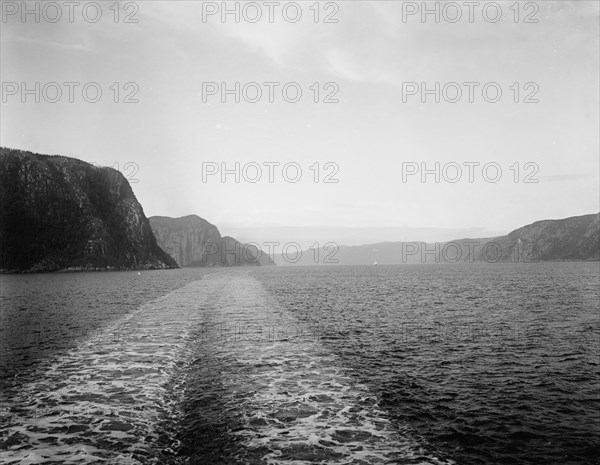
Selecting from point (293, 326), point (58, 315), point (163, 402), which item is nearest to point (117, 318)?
point (58, 315)

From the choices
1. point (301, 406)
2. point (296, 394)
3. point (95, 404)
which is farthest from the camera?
point (296, 394)

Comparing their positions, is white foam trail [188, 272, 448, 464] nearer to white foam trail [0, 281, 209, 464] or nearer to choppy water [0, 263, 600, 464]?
choppy water [0, 263, 600, 464]

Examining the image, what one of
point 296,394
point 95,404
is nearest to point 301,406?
point 296,394

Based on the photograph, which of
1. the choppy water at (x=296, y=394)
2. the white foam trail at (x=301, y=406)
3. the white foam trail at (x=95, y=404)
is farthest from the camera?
the choppy water at (x=296, y=394)

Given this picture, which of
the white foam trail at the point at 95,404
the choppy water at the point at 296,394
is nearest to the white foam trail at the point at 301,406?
the choppy water at the point at 296,394

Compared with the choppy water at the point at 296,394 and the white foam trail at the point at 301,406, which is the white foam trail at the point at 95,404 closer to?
the choppy water at the point at 296,394

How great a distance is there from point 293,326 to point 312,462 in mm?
27290

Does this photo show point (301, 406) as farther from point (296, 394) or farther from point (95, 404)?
point (95, 404)

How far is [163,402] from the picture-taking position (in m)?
17.1

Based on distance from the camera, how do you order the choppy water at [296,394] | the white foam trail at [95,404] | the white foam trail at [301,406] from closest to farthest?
1. the white foam trail at [95,404]
2. the white foam trail at [301,406]
3. the choppy water at [296,394]

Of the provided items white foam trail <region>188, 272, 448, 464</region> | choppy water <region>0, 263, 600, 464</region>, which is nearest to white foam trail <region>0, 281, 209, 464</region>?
choppy water <region>0, 263, 600, 464</region>

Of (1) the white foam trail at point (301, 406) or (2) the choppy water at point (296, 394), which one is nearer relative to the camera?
(1) the white foam trail at point (301, 406)

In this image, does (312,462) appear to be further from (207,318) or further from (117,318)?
(117,318)

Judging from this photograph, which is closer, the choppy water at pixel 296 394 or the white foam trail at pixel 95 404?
the white foam trail at pixel 95 404
